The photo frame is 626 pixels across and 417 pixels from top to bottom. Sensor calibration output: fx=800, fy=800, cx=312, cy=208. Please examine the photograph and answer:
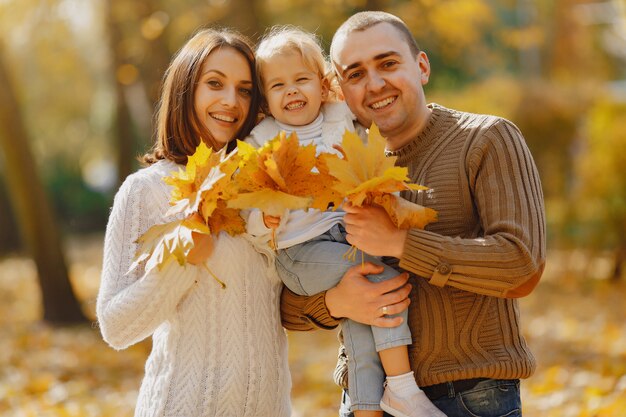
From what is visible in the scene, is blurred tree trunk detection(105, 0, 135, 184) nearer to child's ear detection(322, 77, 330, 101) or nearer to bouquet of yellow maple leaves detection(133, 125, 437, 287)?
child's ear detection(322, 77, 330, 101)

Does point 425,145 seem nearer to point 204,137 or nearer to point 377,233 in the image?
Result: point 377,233

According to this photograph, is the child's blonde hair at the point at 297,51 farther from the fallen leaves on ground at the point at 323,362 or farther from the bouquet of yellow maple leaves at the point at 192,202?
the fallen leaves on ground at the point at 323,362

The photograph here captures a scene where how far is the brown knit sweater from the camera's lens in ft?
8.29

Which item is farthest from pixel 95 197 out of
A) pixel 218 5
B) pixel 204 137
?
pixel 204 137

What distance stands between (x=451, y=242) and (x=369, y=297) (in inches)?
13.8

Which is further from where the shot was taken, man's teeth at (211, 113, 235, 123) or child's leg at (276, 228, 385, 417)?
man's teeth at (211, 113, 235, 123)

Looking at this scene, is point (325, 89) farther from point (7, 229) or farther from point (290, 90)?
point (7, 229)

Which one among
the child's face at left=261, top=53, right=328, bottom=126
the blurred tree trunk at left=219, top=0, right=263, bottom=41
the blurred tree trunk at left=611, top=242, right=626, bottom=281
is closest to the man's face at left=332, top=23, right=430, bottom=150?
the child's face at left=261, top=53, right=328, bottom=126

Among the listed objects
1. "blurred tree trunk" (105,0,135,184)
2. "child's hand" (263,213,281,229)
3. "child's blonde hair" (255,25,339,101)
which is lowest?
"child's hand" (263,213,281,229)

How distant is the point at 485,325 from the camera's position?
8.76ft

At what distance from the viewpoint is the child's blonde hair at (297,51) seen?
3180 mm

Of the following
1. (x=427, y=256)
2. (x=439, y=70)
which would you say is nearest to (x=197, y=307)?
(x=427, y=256)

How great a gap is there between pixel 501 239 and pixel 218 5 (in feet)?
25.3

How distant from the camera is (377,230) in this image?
2539 millimetres
